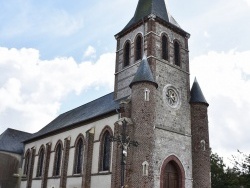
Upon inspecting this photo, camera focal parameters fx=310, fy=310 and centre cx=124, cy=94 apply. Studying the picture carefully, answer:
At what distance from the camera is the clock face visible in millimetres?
22328

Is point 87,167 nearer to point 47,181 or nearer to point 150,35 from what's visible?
point 47,181

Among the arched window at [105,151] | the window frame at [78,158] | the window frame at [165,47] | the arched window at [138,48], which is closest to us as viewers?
the arched window at [105,151]

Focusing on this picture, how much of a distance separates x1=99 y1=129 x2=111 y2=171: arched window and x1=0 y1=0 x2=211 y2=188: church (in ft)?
0.23

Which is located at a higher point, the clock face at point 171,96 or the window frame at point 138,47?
the window frame at point 138,47

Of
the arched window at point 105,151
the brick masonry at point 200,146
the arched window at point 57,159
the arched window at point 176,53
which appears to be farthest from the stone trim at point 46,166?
the arched window at point 176,53

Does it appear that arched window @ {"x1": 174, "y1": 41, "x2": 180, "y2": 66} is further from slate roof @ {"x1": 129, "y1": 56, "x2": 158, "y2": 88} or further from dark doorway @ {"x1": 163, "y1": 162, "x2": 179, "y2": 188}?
→ dark doorway @ {"x1": 163, "y1": 162, "x2": 179, "y2": 188}

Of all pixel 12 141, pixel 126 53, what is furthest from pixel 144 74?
pixel 12 141

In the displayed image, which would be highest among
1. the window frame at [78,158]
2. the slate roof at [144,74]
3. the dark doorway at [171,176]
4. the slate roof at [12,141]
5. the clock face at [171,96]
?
the slate roof at [144,74]

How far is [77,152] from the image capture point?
2480 centimetres

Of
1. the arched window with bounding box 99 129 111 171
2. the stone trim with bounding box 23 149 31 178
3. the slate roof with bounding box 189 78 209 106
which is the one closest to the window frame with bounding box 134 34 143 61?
the slate roof with bounding box 189 78 209 106

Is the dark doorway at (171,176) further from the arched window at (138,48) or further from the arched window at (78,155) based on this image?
the arched window at (138,48)

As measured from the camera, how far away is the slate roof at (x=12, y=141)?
34.4 m

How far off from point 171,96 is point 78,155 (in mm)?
8759

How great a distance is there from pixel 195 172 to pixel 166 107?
201 inches
